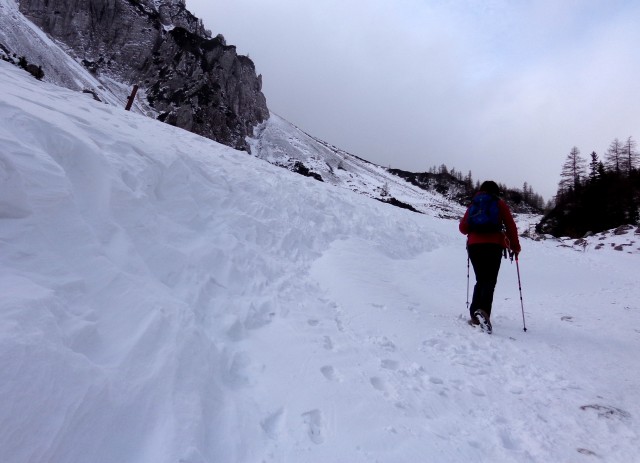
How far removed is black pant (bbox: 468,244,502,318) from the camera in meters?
5.80

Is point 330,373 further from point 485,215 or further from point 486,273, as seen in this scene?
point 485,215

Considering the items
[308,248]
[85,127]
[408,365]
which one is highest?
[85,127]

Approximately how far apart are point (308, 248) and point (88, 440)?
5.66 metres

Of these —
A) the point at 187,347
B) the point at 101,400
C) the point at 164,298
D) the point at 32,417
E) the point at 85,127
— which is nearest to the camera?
the point at 32,417

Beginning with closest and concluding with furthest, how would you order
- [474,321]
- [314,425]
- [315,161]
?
[314,425]
[474,321]
[315,161]

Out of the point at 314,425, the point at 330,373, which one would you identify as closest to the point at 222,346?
the point at 330,373

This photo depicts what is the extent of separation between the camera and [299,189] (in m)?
10.6

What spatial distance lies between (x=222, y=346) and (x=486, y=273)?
4.42 metres

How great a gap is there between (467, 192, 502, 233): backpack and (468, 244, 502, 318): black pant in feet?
0.95

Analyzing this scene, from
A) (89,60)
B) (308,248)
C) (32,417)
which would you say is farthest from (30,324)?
(89,60)

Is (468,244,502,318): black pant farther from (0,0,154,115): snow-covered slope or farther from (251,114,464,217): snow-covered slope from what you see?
(251,114,464,217): snow-covered slope

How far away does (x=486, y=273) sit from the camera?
5.86 meters

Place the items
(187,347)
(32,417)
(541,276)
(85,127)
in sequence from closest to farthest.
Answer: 1. (32,417)
2. (187,347)
3. (85,127)
4. (541,276)

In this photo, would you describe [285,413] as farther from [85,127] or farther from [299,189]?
[299,189]
